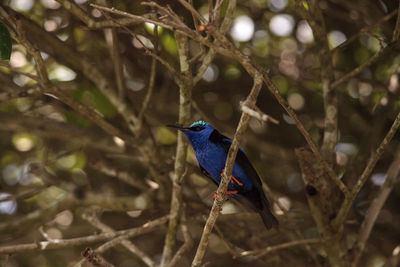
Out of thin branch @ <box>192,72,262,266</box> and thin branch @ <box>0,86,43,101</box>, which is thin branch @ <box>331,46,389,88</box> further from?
thin branch @ <box>0,86,43,101</box>

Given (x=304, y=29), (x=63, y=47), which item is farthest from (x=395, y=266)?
(x=63, y=47)

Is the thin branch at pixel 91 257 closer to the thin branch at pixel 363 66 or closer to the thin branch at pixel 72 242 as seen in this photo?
the thin branch at pixel 72 242

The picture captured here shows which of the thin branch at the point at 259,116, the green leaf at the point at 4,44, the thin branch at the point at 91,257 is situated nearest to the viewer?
the thin branch at the point at 259,116

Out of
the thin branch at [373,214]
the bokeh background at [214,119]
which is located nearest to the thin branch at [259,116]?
the thin branch at [373,214]

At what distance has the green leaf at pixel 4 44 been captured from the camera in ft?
11.8

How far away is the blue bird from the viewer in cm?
432

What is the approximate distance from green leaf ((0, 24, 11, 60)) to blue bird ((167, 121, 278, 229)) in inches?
58.9

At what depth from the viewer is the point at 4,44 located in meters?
3.62

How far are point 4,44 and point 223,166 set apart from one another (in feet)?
6.68

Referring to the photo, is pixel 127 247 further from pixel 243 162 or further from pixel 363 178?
pixel 363 178

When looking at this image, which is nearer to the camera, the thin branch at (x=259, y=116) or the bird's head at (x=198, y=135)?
the thin branch at (x=259, y=116)

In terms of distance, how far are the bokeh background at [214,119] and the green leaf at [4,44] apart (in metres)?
1.28

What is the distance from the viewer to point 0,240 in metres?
4.96

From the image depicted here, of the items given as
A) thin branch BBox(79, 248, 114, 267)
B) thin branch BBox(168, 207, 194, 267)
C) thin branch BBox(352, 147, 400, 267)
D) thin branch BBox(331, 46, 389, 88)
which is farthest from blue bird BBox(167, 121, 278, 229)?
thin branch BBox(79, 248, 114, 267)
